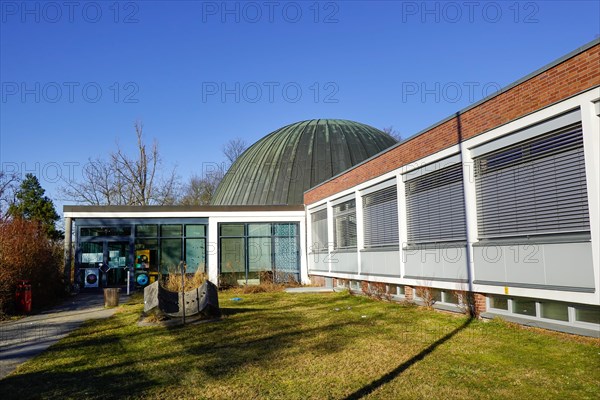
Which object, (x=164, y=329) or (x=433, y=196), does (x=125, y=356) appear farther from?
(x=433, y=196)

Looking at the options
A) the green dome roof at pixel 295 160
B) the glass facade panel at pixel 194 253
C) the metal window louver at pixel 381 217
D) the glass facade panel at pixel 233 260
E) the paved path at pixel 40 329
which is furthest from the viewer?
the green dome roof at pixel 295 160

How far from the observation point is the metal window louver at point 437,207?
41.4ft

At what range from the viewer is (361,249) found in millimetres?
18812

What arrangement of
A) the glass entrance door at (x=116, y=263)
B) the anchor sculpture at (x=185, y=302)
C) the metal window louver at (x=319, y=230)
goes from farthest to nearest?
the glass entrance door at (x=116, y=263)
the metal window louver at (x=319, y=230)
the anchor sculpture at (x=185, y=302)

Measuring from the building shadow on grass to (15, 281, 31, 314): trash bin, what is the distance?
1268 cm

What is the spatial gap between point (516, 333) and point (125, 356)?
7.13m

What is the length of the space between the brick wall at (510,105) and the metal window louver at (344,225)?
349cm

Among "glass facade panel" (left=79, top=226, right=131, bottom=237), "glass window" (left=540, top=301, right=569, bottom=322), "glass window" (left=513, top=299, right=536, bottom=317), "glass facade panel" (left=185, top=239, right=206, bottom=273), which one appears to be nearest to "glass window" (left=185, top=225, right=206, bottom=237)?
"glass facade panel" (left=185, top=239, right=206, bottom=273)

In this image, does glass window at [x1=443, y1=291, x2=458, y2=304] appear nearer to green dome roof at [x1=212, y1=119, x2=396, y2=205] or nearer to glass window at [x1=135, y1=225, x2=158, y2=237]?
glass window at [x1=135, y1=225, x2=158, y2=237]

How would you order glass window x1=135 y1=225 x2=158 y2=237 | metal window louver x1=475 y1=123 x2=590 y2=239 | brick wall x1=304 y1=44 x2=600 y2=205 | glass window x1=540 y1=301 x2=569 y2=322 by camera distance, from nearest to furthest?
brick wall x1=304 y1=44 x2=600 y2=205, metal window louver x1=475 y1=123 x2=590 y2=239, glass window x1=540 y1=301 x2=569 y2=322, glass window x1=135 y1=225 x2=158 y2=237

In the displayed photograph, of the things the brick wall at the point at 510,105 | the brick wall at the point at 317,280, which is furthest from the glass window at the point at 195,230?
the brick wall at the point at 510,105

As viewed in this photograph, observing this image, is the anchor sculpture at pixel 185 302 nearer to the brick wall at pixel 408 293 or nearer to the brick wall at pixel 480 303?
the brick wall at pixel 408 293

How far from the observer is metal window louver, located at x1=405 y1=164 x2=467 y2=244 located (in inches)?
497

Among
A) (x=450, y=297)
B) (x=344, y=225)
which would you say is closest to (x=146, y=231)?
(x=344, y=225)
